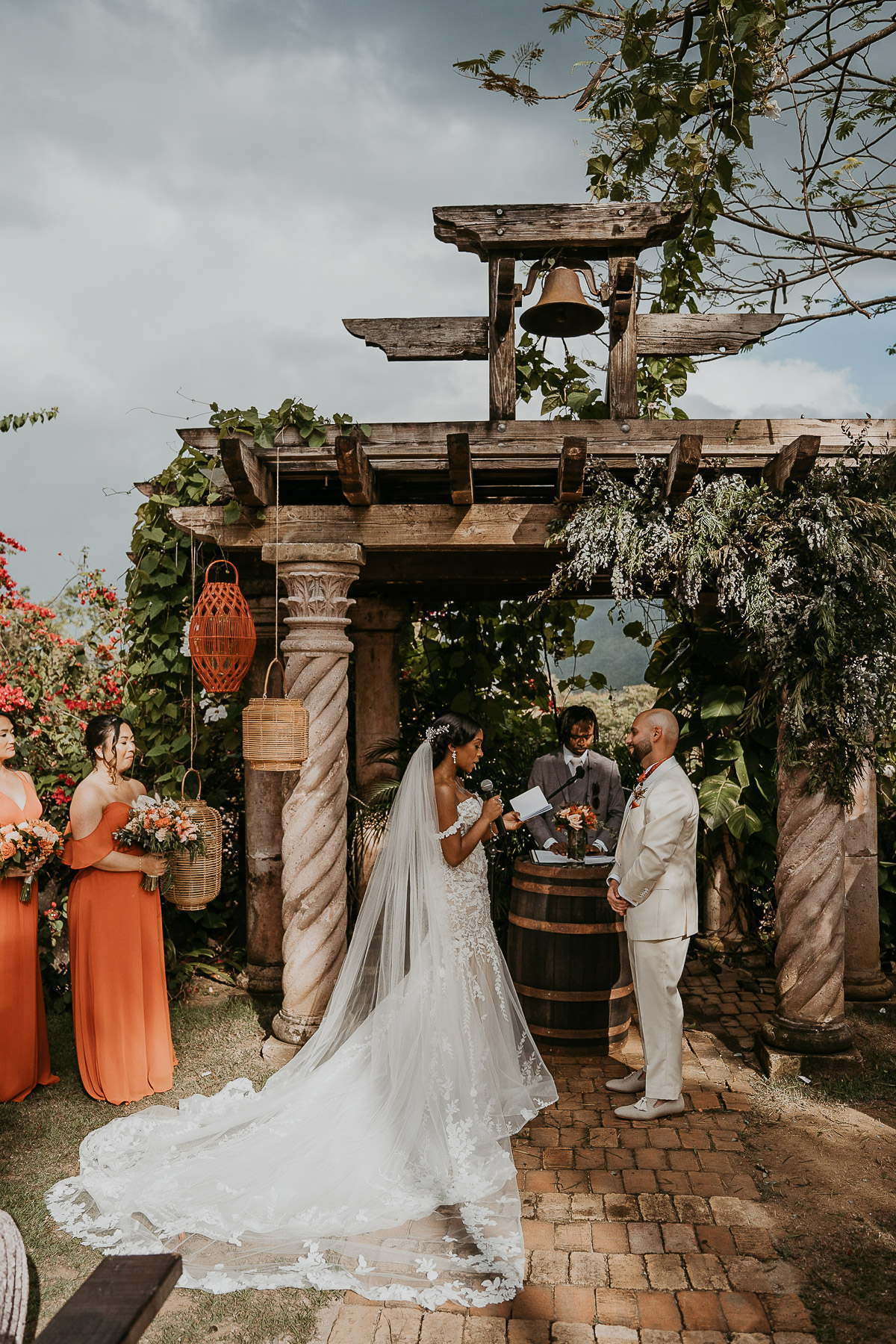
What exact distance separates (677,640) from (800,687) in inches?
→ 101

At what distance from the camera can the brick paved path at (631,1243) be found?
3178 mm

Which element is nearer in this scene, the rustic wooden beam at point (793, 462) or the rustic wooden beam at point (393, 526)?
the rustic wooden beam at point (793, 462)

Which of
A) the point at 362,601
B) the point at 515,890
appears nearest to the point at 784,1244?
the point at 515,890

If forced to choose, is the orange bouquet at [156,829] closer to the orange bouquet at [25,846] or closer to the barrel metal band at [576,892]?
the orange bouquet at [25,846]

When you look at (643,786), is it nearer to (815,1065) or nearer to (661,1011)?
(661,1011)

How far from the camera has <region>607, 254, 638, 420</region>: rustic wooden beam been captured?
5.18 meters

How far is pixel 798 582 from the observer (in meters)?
5.10

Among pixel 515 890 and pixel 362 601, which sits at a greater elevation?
pixel 362 601

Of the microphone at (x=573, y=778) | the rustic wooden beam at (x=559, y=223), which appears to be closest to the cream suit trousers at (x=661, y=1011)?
the microphone at (x=573, y=778)

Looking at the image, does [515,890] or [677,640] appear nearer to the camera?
[515,890]

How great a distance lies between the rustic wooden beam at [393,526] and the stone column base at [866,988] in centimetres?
393

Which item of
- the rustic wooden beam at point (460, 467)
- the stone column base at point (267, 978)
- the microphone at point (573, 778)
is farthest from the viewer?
the stone column base at point (267, 978)

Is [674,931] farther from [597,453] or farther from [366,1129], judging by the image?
[597,453]

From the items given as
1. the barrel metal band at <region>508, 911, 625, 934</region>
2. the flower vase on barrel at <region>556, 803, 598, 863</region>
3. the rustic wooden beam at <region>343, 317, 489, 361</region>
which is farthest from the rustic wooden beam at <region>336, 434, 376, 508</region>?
the barrel metal band at <region>508, 911, 625, 934</region>
